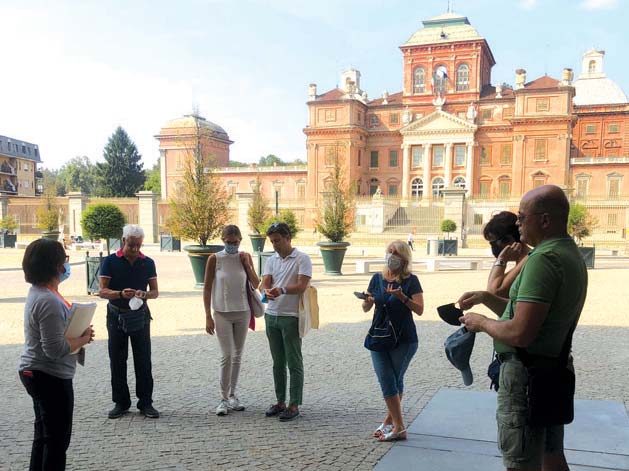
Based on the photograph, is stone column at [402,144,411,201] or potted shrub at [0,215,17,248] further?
stone column at [402,144,411,201]

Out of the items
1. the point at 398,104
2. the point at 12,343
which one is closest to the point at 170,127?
the point at 398,104

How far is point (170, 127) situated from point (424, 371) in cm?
5914

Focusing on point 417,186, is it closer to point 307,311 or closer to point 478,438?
point 307,311

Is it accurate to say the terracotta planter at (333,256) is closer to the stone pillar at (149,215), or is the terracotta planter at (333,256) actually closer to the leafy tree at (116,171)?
the stone pillar at (149,215)

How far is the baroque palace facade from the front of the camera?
49.8 metres

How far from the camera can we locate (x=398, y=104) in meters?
56.8

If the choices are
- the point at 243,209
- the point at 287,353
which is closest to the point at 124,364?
the point at 287,353

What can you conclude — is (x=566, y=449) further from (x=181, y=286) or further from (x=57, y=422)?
(x=181, y=286)

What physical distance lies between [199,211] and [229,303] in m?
8.62

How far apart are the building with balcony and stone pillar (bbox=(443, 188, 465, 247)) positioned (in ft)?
200

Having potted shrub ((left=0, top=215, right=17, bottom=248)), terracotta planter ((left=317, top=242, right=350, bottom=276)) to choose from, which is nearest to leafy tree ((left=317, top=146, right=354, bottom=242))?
terracotta planter ((left=317, top=242, right=350, bottom=276))

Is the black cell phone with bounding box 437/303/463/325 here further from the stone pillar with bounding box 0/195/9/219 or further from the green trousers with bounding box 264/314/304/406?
the stone pillar with bounding box 0/195/9/219

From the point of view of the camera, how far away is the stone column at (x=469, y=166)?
5300 cm

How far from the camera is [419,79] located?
57.2 meters
